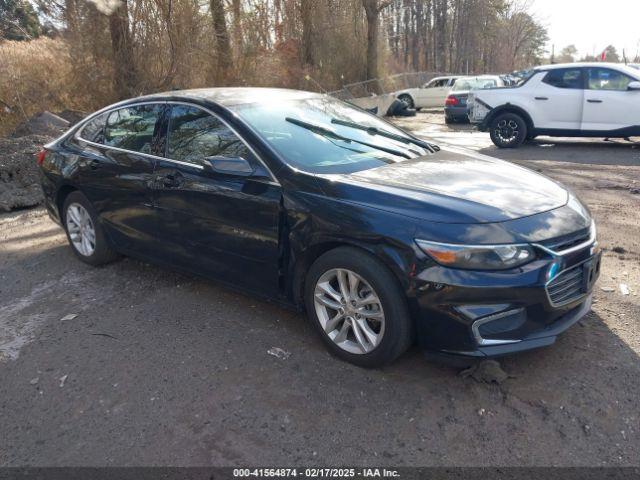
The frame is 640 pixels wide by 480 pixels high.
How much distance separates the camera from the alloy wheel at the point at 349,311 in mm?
3178

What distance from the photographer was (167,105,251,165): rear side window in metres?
A: 3.83

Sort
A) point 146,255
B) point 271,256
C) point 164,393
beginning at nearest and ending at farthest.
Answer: point 164,393 → point 271,256 → point 146,255

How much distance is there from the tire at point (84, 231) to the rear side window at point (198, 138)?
1336 mm

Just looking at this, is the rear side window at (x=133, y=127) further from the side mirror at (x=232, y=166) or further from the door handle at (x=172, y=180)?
the side mirror at (x=232, y=166)

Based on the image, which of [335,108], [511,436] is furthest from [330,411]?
[335,108]

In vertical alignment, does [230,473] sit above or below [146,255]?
below

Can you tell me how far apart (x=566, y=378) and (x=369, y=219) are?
1.45 m

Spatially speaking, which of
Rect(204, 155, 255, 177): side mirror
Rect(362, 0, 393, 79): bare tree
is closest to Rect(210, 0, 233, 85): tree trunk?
Rect(362, 0, 393, 79): bare tree

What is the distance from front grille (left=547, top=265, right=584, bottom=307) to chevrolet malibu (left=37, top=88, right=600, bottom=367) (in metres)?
0.01

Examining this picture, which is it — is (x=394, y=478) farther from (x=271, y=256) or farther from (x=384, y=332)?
(x=271, y=256)

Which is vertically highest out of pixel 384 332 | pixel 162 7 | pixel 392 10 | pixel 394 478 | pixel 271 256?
pixel 392 10

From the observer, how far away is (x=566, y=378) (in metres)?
3.12

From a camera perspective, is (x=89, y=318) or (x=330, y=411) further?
(x=89, y=318)

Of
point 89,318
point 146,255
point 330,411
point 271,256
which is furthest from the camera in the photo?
point 146,255
